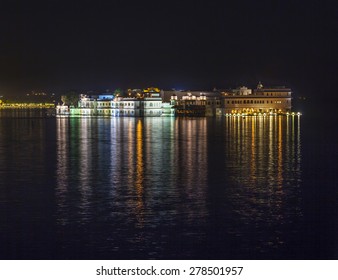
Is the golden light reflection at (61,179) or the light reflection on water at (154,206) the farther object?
the golden light reflection at (61,179)

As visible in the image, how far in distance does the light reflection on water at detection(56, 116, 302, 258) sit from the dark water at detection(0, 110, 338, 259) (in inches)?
0.6

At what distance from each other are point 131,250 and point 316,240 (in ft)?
7.95

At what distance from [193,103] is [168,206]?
6407 cm

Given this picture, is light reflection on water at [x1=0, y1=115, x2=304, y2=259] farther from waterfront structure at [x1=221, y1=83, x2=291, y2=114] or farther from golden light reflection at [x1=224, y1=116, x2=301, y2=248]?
waterfront structure at [x1=221, y1=83, x2=291, y2=114]

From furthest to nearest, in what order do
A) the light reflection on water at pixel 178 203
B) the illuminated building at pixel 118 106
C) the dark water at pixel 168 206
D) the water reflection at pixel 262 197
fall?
the illuminated building at pixel 118 106 < the water reflection at pixel 262 197 < the light reflection on water at pixel 178 203 < the dark water at pixel 168 206

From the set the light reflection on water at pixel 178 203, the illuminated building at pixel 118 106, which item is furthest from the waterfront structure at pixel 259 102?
the light reflection on water at pixel 178 203

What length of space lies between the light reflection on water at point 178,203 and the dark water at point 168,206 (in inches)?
0.6

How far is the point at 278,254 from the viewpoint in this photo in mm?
8453

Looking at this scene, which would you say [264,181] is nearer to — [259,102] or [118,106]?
[259,102]

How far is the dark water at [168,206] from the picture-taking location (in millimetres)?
8758

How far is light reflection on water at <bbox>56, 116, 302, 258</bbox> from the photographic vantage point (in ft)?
29.2

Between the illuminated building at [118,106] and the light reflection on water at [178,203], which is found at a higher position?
the illuminated building at [118,106]

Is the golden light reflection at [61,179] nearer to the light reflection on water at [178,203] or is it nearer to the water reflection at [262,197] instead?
the light reflection on water at [178,203]

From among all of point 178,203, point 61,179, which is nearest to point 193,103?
point 61,179
